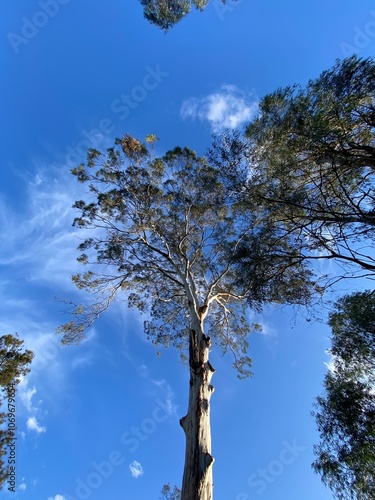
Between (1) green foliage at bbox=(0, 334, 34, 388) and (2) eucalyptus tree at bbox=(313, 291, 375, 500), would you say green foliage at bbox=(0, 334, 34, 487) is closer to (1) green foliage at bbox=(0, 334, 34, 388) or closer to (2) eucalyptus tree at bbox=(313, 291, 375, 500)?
(1) green foliage at bbox=(0, 334, 34, 388)

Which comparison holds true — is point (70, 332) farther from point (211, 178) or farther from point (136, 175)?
point (211, 178)

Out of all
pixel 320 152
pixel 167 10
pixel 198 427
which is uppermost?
pixel 167 10

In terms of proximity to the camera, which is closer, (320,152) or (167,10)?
(320,152)

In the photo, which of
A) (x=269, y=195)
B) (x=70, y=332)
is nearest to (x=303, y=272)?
(x=269, y=195)

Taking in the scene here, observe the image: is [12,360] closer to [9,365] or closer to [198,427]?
[9,365]

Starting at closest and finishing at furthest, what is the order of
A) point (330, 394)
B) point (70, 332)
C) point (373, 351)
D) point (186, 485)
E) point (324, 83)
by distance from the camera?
1. point (186, 485)
2. point (324, 83)
3. point (373, 351)
4. point (330, 394)
5. point (70, 332)

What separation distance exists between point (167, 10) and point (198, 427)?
10.7 metres

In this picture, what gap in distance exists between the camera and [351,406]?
817 cm

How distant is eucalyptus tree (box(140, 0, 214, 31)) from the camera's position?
8.68m

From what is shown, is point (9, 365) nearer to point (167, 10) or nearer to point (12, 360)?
point (12, 360)

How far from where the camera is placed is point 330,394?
8.81m

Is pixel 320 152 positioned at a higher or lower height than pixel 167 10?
lower

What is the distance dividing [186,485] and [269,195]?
5377 mm

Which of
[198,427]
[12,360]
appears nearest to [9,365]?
[12,360]
